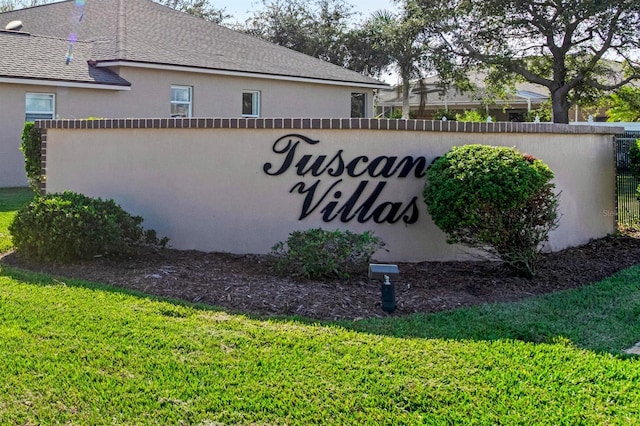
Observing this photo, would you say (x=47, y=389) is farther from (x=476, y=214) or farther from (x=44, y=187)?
(x=44, y=187)

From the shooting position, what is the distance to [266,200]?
8.70 metres

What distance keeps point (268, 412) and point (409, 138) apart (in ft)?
17.0

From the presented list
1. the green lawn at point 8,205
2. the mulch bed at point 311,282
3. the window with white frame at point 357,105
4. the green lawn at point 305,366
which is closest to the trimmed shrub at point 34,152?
the green lawn at point 8,205

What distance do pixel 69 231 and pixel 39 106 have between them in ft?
38.2

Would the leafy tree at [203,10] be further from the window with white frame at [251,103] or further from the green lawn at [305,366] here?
the green lawn at [305,366]

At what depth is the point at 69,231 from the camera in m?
7.66

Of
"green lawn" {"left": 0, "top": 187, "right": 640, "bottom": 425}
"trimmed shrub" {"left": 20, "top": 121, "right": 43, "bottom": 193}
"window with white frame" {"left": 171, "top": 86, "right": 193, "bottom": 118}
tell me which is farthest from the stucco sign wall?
"window with white frame" {"left": 171, "top": 86, "right": 193, "bottom": 118}

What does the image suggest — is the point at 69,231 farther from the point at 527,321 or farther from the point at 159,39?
the point at 159,39

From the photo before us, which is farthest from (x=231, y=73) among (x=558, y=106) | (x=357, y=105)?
(x=558, y=106)

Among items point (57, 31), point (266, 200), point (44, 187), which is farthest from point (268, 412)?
point (57, 31)

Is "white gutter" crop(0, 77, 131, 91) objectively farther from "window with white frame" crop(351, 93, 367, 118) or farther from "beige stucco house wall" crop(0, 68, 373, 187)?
"window with white frame" crop(351, 93, 367, 118)

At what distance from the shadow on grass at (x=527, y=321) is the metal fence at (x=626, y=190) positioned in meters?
5.09

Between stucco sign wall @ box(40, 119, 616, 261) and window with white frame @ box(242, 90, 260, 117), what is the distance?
12.6 m

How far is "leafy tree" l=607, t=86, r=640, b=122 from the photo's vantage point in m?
31.2
